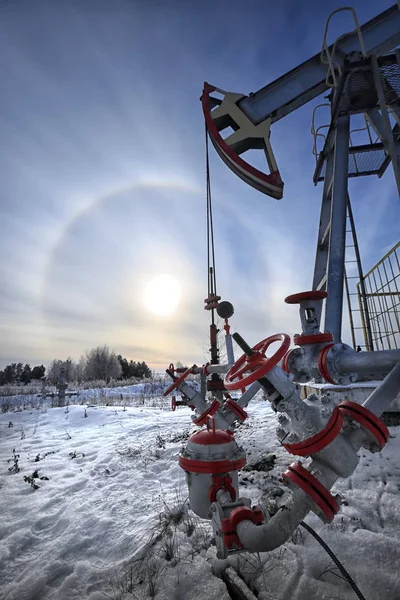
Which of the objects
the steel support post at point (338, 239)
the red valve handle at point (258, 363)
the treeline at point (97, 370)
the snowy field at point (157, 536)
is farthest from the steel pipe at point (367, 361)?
the treeline at point (97, 370)

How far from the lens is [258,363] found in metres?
1.25

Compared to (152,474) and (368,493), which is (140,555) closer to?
(152,474)

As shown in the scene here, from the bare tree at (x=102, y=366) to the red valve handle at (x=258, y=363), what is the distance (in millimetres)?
51394

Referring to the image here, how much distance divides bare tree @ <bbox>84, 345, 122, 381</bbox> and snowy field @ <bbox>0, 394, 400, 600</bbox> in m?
48.2

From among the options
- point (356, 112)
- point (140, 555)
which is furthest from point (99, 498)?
point (356, 112)

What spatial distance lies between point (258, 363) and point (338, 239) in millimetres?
3259

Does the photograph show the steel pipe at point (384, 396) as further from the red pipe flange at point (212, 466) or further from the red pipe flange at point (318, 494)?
the red pipe flange at point (212, 466)

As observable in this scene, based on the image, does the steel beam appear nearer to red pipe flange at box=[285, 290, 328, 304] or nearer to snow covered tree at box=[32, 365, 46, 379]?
red pipe flange at box=[285, 290, 328, 304]

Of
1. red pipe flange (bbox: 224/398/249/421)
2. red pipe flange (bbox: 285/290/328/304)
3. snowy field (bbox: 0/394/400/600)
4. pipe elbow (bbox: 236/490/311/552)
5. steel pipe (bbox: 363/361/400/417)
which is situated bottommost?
snowy field (bbox: 0/394/400/600)

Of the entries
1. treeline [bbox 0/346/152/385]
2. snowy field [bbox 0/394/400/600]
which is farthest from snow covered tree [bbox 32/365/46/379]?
snowy field [bbox 0/394/400/600]

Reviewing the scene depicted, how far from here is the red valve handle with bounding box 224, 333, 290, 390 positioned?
114 centimetres

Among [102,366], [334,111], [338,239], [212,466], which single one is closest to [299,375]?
[212,466]

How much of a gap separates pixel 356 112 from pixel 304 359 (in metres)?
4.76

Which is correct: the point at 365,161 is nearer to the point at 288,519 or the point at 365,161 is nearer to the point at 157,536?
the point at 288,519
